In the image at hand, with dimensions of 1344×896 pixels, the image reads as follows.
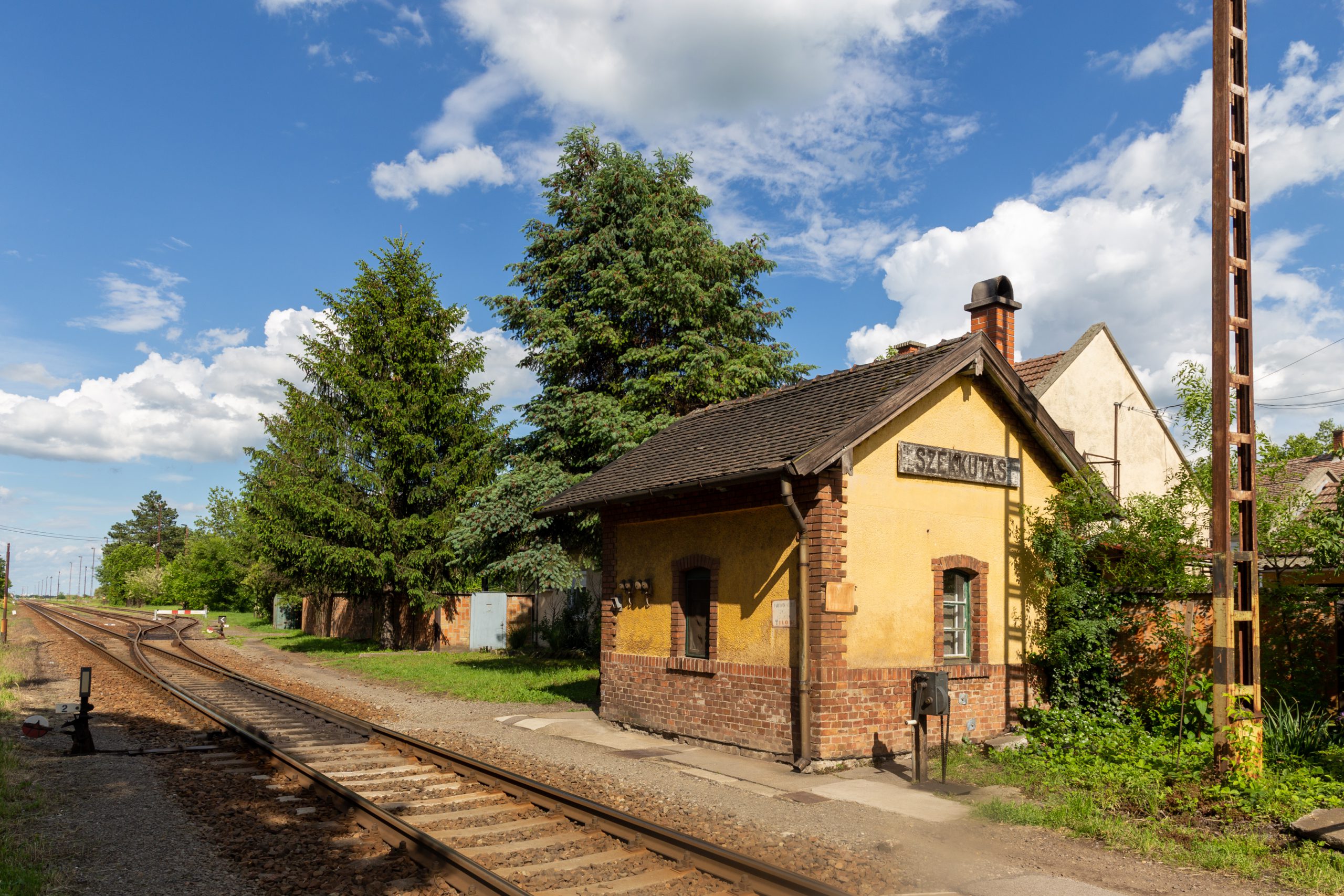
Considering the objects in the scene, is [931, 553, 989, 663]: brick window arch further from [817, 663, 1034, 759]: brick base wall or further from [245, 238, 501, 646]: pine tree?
[245, 238, 501, 646]: pine tree

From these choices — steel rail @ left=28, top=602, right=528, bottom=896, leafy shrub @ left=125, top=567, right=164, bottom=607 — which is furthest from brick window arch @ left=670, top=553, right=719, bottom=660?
leafy shrub @ left=125, top=567, right=164, bottom=607

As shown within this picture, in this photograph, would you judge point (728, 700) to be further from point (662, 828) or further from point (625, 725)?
point (662, 828)

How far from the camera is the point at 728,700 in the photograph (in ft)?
38.8

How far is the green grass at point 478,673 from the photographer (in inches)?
691

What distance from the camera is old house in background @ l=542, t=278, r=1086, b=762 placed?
35.4ft

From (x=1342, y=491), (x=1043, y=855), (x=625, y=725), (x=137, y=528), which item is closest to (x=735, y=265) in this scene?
(x=625, y=725)

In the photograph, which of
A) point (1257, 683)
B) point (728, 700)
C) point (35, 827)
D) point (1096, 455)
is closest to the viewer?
point (35, 827)

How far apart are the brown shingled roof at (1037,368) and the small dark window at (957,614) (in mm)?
9602

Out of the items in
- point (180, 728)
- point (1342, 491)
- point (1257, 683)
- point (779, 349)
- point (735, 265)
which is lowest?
point (180, 728)

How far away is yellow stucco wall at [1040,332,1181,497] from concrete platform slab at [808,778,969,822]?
13122 millimetres

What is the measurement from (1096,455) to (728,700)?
1424 cm

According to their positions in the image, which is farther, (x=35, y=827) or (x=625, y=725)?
(x=625, y=725)

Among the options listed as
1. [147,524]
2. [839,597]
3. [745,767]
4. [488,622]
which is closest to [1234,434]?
[839,597]

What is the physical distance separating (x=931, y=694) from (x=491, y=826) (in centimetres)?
498
